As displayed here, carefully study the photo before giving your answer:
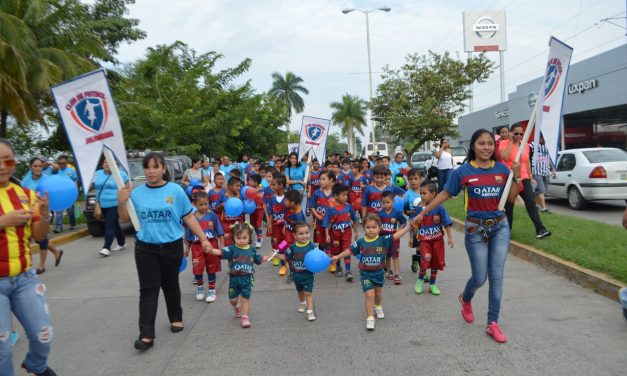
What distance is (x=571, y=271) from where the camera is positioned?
19.7 ft

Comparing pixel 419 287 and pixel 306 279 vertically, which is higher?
pixel 306 279

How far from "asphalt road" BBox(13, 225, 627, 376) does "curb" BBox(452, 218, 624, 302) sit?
0.35ft

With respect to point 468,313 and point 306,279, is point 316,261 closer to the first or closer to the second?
point 306,279

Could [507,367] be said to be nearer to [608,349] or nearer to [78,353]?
[608,349]

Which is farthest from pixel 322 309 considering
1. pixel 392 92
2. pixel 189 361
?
pixel 392 92

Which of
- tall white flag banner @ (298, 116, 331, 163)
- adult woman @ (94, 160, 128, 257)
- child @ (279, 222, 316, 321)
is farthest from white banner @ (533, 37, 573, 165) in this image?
adult woman @ (94, 160, 128, 257)

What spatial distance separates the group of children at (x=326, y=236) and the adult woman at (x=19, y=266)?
161 centimetres

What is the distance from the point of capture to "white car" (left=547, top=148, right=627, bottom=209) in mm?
11094

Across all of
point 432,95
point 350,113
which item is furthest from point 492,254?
point 350,113

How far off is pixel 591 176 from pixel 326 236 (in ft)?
26.9

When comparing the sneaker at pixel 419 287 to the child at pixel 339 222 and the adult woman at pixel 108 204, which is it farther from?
the adult woman at pixel 108 204

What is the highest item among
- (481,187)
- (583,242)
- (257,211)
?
(481,187)

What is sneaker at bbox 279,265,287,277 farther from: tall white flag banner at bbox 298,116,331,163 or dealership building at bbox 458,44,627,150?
dealership building at bbox 458,44,627,150

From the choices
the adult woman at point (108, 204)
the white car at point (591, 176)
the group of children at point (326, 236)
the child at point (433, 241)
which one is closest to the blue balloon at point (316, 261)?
the group of children at point (326, 236)
